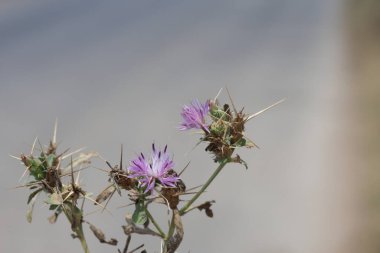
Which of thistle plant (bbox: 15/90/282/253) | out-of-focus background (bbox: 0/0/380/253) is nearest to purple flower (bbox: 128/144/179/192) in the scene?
thistle plant (bbox: 15/90/282/253)

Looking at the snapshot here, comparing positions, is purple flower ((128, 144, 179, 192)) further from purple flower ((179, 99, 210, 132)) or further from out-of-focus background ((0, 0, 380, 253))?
out-of-focus background ((0, 0, 380, 253))

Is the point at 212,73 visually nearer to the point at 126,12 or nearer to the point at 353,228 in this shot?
the point at 126,12

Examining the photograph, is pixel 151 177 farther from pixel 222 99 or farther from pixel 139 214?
pixel 222 99

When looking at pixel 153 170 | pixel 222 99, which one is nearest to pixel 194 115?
pixel 153 170

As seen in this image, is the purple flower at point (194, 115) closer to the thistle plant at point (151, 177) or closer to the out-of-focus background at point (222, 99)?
the thistle plant at point (151, 177)

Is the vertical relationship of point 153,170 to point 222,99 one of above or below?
below

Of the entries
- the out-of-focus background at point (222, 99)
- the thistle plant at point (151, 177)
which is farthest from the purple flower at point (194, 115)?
the out-of-focus background at point (222, 99)
